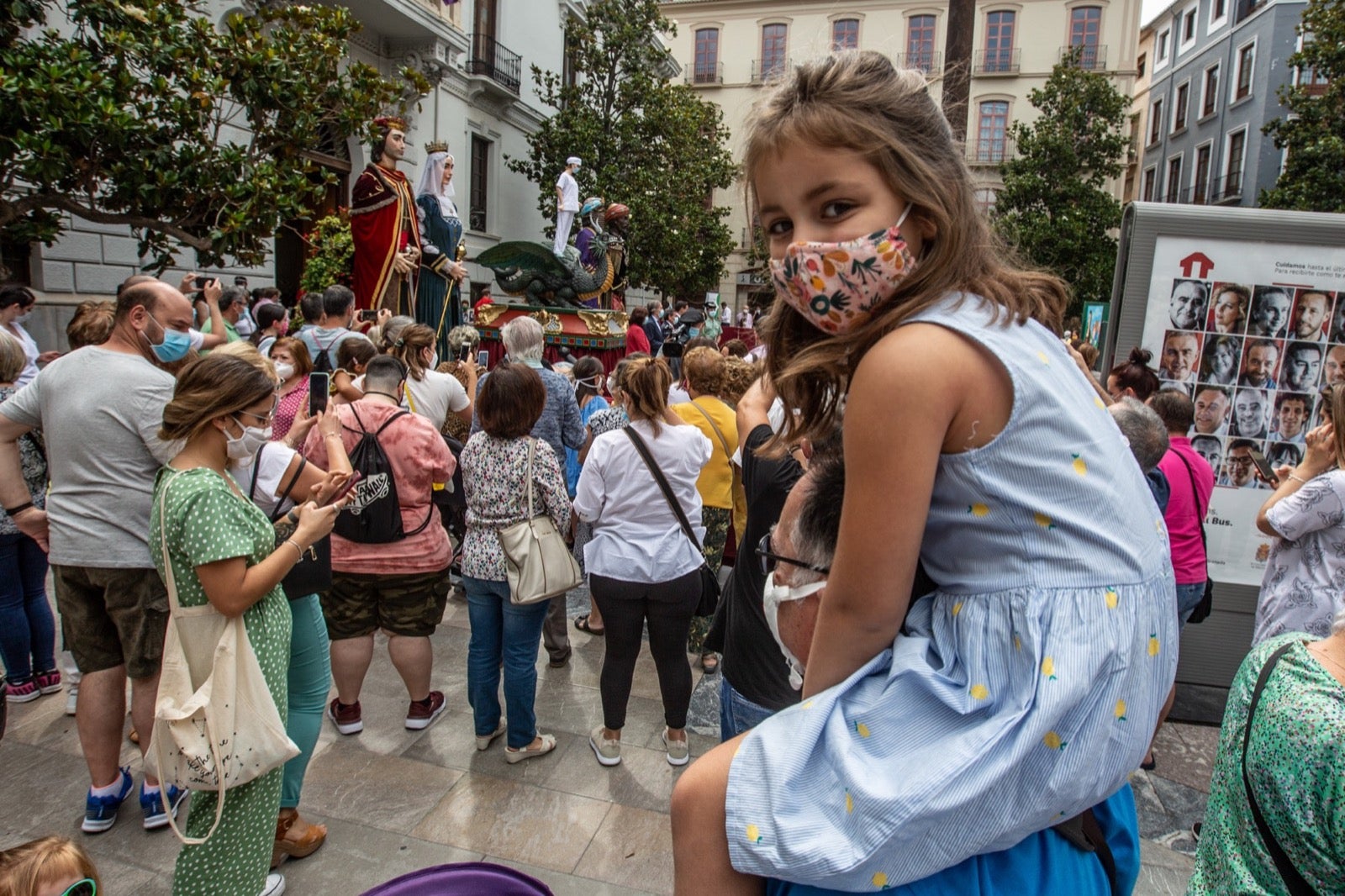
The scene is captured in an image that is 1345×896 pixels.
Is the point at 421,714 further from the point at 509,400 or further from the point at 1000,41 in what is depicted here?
the point at 1000,41

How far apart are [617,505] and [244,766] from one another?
1811 millimetres

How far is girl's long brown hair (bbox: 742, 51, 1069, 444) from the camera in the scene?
111cm

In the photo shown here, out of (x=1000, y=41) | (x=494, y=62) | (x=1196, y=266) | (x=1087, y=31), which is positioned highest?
(x=1087, y=31)

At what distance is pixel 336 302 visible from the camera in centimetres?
569

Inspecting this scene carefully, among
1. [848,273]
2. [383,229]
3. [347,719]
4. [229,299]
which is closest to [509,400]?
[347,719]

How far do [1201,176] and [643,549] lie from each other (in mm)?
37638

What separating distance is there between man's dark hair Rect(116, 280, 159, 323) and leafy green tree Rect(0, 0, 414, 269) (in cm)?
376

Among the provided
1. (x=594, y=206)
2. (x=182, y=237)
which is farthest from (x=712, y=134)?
(x=182, y=237)

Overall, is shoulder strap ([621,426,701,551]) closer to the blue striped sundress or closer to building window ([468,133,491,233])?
the blue striped sundress

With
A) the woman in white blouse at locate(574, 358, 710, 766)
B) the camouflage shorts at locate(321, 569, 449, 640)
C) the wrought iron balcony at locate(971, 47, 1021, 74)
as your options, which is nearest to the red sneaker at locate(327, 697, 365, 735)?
the camouflage shorts at locate(321, 569, 449, 640)

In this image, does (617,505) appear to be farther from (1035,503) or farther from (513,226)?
(513,226)

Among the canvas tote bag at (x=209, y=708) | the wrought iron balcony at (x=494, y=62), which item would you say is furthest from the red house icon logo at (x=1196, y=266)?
the wrought iron balcony at (x=494, y=62)

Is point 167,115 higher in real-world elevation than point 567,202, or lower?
lower

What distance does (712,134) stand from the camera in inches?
899
